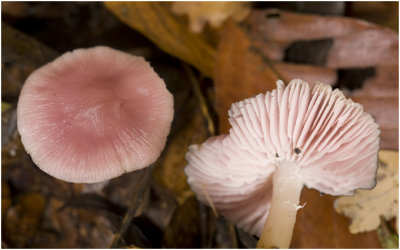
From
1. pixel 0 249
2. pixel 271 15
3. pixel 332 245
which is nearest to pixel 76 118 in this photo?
pixel 0 249

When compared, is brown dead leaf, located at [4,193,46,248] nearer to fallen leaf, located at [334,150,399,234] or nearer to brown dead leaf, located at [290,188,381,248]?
brown dead leaf, located at [290,188,381,248]

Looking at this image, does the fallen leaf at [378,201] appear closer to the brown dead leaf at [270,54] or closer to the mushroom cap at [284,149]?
the brown dead leaf at [270,54]

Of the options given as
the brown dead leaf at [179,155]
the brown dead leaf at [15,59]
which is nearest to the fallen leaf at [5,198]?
the brown dead leaf at [15,59]

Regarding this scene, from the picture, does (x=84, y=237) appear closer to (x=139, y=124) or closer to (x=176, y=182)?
(x=176, y=182)

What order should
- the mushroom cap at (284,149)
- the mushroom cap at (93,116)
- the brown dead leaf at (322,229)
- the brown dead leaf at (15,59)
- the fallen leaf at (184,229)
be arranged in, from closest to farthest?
the mushroom cap at (284,149) < the mushroom cap at (93,116) < the brown dead leaf at (322,229) < the fallen leaf at (184,229) < the brown dead leaf at (15,59)

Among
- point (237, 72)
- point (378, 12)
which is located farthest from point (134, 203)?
point (378, 12)

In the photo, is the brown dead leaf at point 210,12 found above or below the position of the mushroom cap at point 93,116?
above

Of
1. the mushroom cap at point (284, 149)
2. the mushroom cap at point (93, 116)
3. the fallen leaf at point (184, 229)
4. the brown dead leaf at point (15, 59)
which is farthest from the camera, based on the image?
the brown dead leaf at point (15, 59)
